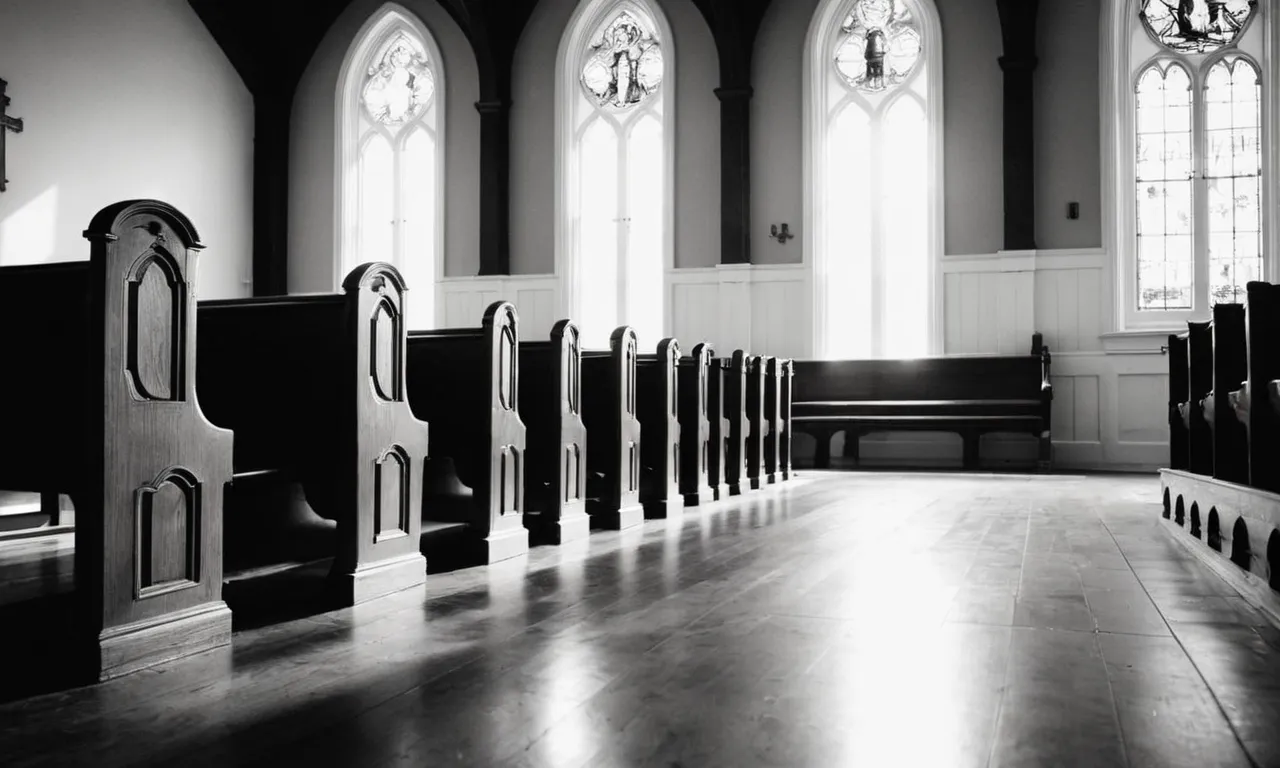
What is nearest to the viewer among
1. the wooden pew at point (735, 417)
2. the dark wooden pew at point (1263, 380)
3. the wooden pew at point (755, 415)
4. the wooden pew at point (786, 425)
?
the dark wooden pew at point (1263, 380)

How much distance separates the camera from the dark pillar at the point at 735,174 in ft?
34.7

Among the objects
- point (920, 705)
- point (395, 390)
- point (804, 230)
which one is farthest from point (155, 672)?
point (804, 230)

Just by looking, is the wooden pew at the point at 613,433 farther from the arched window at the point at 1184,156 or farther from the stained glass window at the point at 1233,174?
the stained glass window at the point at 1233,174

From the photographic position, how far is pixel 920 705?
1813 millimetres

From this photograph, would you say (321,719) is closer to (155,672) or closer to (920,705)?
(155,672)

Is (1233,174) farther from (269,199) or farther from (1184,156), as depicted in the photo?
(269,199)

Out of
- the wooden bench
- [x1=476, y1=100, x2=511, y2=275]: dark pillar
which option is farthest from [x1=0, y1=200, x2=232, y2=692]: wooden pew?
[x1=476, y1=100, x2=511, y2=275]: dark pillar

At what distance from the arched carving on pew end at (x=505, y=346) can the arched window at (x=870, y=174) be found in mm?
7061

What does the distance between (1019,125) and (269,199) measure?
8816mm

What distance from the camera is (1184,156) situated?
9500 mm

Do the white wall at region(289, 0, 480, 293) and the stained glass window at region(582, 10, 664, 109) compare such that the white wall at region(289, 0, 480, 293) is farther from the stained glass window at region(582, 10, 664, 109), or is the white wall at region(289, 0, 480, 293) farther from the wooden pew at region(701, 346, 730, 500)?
the wooden pew at region(701, 346, 730, 500)

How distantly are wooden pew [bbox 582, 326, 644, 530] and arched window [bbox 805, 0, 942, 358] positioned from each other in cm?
587

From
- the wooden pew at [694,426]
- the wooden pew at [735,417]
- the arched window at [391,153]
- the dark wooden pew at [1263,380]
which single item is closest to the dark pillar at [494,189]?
the arched window at [391,153]

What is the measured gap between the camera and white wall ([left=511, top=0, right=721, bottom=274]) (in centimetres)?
1085
